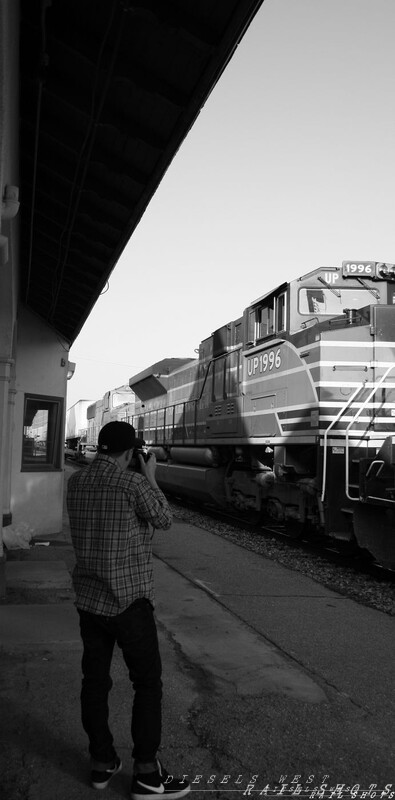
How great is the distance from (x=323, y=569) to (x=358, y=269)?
15.0 feet

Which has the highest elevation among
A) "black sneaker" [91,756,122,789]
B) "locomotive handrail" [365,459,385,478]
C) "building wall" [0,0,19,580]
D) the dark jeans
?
"building wall" [0,0,19,580]

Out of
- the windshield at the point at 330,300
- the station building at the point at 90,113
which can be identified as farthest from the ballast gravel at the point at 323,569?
the station building at the point at 90,113

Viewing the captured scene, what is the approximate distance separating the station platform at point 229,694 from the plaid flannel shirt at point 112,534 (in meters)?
0.87

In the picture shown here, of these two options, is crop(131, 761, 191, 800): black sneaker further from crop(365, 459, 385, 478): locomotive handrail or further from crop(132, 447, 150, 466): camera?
crop(365, 459, 385, 478): locomotive handrail

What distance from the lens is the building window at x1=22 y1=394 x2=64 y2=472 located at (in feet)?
36.3

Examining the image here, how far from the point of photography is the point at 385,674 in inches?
194

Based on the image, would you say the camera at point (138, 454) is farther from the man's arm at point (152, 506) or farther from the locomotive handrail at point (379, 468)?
the locomotive handrail at point (379, 468)

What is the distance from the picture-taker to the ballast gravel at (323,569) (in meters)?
7.51

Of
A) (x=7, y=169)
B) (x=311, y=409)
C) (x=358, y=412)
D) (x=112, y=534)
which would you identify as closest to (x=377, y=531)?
(x=358, y=412)

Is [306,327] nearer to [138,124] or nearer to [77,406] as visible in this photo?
[138,124]

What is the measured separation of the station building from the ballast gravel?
3767 millimetres

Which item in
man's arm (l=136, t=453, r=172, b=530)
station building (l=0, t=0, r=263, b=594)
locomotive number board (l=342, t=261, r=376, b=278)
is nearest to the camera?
man's arm (l=136, t=453, r=172, b=530)

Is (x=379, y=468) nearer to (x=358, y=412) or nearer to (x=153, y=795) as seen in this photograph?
(x=358, y=412)

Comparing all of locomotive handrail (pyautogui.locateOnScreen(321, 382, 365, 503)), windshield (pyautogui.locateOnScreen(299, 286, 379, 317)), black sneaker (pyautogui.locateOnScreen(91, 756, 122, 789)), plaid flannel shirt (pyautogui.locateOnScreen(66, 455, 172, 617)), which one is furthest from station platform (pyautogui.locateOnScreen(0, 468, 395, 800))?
windshield (pyautogui.locateOnScreen(299, 286, 379, 317))
